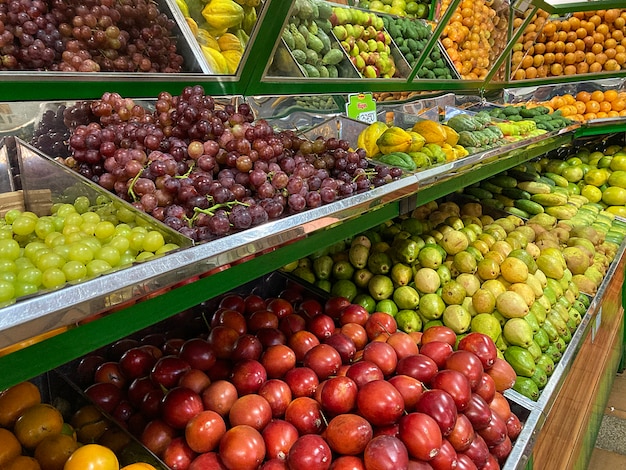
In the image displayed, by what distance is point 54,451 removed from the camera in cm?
104

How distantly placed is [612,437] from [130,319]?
129 inches

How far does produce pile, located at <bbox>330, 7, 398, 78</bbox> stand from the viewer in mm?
2930

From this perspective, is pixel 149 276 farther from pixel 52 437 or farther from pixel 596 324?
pixel 596 324

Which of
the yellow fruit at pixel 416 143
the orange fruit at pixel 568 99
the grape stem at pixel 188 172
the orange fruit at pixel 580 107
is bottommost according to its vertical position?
the orange fruit at pixel 580 107

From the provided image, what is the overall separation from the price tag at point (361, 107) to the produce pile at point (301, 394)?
1461mm

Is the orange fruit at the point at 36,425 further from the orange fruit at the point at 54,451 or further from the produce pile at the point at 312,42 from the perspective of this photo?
the produce pile at the point at 312,42

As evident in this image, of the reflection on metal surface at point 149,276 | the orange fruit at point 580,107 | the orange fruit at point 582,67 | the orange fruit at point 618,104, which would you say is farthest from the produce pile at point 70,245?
the orange fruit at point 582,67

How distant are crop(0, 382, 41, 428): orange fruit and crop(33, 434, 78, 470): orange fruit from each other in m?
0.11

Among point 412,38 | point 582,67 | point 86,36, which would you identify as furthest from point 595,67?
point 86,36

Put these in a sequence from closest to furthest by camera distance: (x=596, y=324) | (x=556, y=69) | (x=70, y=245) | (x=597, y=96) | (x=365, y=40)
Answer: (x=70, y=245) → (x=596, y=324) → (x=365, y=40) → (x=597, y=96) → (x=556, y=69)

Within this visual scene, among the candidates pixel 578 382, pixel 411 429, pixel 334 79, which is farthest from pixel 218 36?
pixel 578 382

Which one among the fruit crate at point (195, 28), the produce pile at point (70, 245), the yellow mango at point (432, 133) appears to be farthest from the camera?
the yellow mango at point (432, 133)

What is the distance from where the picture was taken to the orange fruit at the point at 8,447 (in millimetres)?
997

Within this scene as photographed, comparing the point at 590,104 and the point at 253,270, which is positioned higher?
the point at 253,270
